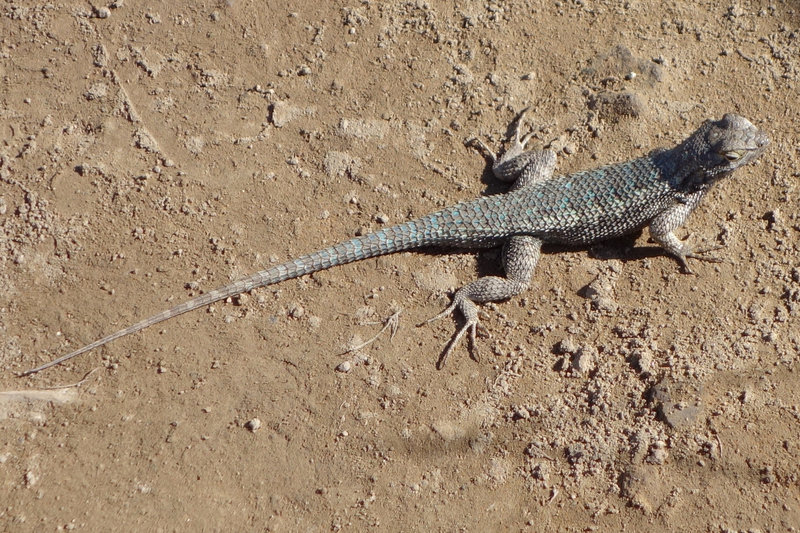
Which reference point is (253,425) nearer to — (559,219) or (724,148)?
(559,219)

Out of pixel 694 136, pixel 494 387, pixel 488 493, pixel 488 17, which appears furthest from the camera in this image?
pixel 488 17

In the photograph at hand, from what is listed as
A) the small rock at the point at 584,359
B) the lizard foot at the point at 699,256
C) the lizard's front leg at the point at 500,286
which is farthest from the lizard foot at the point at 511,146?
the small rock at the point at 584,359

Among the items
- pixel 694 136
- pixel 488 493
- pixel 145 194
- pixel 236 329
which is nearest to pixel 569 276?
pixel 694 136

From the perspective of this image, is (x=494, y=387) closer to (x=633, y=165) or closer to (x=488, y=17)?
(x=633, y=165)

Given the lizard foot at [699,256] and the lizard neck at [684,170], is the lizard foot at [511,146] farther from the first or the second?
the lizard foot at [699,256]

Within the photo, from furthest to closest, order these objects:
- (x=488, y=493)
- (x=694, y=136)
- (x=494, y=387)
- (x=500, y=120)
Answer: (x=500, y=120) < (x=694, y=136) < (x=494, y=387) < (x=488, y=493)

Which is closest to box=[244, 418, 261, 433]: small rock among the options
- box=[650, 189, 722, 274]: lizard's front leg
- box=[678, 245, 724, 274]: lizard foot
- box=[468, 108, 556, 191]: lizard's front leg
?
box=[468, 108, 556, 191]: lizard's front leg
